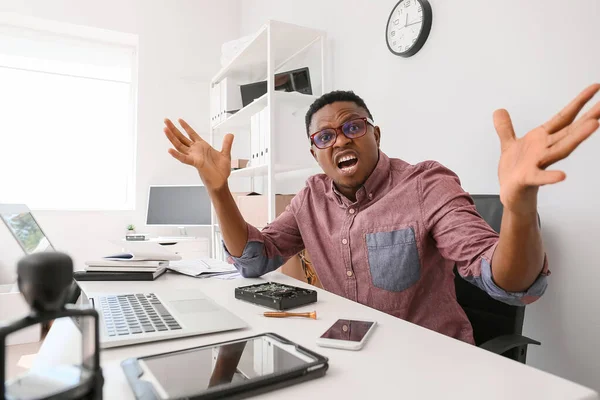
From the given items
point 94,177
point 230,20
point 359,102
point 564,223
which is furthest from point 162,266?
point 230,20

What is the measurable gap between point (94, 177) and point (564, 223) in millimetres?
3633

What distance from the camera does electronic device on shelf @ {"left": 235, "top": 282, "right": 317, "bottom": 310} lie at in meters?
0.89

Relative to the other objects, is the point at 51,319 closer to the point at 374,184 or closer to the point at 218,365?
the point at 218,365

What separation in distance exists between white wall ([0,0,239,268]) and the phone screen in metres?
3.22

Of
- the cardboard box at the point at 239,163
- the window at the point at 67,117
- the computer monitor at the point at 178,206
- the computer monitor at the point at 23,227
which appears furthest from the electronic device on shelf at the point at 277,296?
the window at the point at 67,117

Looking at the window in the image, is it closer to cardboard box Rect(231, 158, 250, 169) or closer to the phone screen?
cardboard box Rect(231, 158, 250, 169)

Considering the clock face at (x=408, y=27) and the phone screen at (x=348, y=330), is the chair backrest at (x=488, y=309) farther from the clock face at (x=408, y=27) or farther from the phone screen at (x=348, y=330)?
A: the clock face at (x=408, y=27)

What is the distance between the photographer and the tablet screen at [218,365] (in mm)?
489

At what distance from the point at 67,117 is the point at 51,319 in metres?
3.94

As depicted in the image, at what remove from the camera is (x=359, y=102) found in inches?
52.9

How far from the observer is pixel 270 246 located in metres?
1.32

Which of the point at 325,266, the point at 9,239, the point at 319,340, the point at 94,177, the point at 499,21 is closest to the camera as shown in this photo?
the point at 319,340

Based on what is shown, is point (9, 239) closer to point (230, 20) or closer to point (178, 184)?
point (178, 184)

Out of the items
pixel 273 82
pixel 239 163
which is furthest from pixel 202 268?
pixel 239 163
